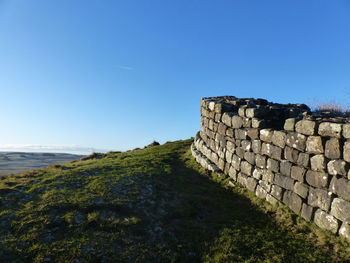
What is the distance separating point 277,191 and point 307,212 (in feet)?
5.16

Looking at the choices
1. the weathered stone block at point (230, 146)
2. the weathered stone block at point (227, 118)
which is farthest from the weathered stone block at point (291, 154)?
the weathered stone block at point (227, 118)

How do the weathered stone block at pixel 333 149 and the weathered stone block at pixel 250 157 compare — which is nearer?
the weathered stone block at pixel 333 149

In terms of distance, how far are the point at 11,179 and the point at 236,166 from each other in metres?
10.7

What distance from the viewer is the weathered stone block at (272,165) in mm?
10588

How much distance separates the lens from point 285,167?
10.1 meters

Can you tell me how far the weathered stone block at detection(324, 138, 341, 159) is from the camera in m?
7.95

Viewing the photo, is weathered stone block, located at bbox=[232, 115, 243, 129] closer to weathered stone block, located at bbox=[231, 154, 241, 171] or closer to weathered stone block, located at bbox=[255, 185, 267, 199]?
weathered stone block, located at bbox=[231, 154, 241, 171]

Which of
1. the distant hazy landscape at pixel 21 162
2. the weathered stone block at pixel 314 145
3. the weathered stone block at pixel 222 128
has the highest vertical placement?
the weathered stone block at pixel 222 128

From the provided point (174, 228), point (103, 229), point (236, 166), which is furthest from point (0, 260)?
point (236, 166)

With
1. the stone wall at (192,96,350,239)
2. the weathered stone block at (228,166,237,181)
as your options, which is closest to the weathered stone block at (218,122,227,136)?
the stone wall at (192,96,350,239)

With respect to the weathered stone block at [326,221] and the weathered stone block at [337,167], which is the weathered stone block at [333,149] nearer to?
the weathered stone block at [337,167]

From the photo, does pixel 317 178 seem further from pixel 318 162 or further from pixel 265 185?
pixel 265 185

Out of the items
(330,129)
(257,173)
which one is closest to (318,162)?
(330,129)

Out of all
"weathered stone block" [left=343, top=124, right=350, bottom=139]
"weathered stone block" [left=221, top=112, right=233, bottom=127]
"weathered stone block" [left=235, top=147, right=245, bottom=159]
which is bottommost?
"weathered stone block" [left=235, top=147, right=245, bottom=159]
